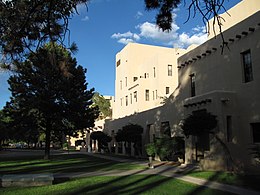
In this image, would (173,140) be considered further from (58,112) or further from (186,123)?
(58,112)

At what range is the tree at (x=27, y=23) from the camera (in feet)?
27.5

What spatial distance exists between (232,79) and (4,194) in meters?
14.4

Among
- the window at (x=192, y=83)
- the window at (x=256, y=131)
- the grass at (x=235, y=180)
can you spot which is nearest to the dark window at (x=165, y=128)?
the window at (x=192, y=83)

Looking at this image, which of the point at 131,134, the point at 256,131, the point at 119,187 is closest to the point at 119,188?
the point at 119,187

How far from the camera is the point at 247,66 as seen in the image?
18.3 meters

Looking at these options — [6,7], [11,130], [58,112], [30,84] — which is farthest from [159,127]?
[6,7]

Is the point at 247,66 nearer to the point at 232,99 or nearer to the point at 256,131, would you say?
the point at 232,99

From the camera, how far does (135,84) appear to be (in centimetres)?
4184

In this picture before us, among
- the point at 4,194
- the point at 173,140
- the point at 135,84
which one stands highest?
the point at 135,84

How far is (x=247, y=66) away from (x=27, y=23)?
13.9 meters

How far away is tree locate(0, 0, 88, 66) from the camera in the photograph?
8391 millimetres

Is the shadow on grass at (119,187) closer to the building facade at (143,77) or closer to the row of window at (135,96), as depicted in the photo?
the building facade at (143,77)

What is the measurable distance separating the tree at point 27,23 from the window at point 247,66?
42.3ft

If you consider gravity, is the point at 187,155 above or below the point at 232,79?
below
